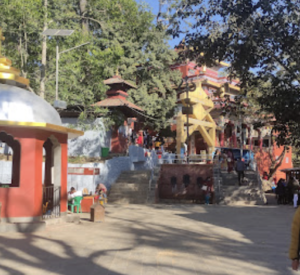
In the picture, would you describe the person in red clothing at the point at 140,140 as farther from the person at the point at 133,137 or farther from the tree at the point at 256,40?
Result: the tree at the point at 256,40

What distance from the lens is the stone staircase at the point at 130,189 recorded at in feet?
63.7

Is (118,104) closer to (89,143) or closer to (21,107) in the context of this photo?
(89,143)

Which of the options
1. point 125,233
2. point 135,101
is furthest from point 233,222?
point 135,101

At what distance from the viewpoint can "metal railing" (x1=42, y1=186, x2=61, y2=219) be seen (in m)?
11.1

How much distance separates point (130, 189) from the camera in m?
20.2

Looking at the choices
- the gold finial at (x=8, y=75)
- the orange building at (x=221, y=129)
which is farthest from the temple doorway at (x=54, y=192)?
the orange building at (x=221, y=129)

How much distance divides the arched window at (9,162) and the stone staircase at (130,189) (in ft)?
18.4

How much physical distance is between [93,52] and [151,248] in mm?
13238

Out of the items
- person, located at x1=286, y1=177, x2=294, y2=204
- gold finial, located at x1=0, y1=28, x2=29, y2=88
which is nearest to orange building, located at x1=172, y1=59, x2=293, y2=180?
person, located at x1=286, y1=177, x2=294, y2=204

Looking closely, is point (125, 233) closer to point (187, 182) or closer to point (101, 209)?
point (101, 209)

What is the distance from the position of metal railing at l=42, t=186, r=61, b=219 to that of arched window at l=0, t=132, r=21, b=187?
122 centimetres

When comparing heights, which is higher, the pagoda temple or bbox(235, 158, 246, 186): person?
the pagoda temple

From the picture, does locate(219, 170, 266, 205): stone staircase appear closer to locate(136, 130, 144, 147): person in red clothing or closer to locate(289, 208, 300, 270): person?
locate(136, 130, 144, 147): person in red clothing

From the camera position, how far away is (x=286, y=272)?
5906mm
